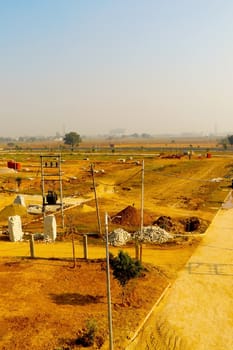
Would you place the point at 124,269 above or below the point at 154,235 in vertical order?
above

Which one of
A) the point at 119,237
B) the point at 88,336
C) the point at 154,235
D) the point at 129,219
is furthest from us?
the point at 129,219

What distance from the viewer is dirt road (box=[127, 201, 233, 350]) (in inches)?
505

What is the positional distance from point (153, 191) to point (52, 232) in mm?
21060

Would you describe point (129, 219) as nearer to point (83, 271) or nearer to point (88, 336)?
point (83, 271)

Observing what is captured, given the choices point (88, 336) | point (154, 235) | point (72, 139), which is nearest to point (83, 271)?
point (88, 336)

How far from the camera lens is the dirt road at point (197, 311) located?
42.1ft

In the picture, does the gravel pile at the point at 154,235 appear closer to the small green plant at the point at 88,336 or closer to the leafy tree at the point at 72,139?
the small green plant at the point at 88,336

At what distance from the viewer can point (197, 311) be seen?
14891 millimetres

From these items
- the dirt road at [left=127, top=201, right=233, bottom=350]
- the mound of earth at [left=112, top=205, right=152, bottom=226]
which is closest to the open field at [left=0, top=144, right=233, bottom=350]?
the mound of earth at [left=112, top=205, right=152, bottom=226]

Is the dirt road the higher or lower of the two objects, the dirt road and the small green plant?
the lower

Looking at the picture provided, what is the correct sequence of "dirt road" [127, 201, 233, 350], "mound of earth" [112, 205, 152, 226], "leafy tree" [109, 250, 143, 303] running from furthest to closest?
"mound of earth" [112, 205, 152, 226] → "leafy tree" [109, 250, 143, 303] → "dirt road" [127, 201, 233, 350]

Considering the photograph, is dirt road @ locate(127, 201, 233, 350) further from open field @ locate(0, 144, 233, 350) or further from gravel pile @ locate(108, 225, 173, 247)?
gravel pile @ locate(108, 225, 173, 247)

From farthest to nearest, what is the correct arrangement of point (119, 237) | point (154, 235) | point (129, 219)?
point (129, 219)
point (154, 235)
point (119, 237)

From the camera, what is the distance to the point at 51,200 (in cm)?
2888
